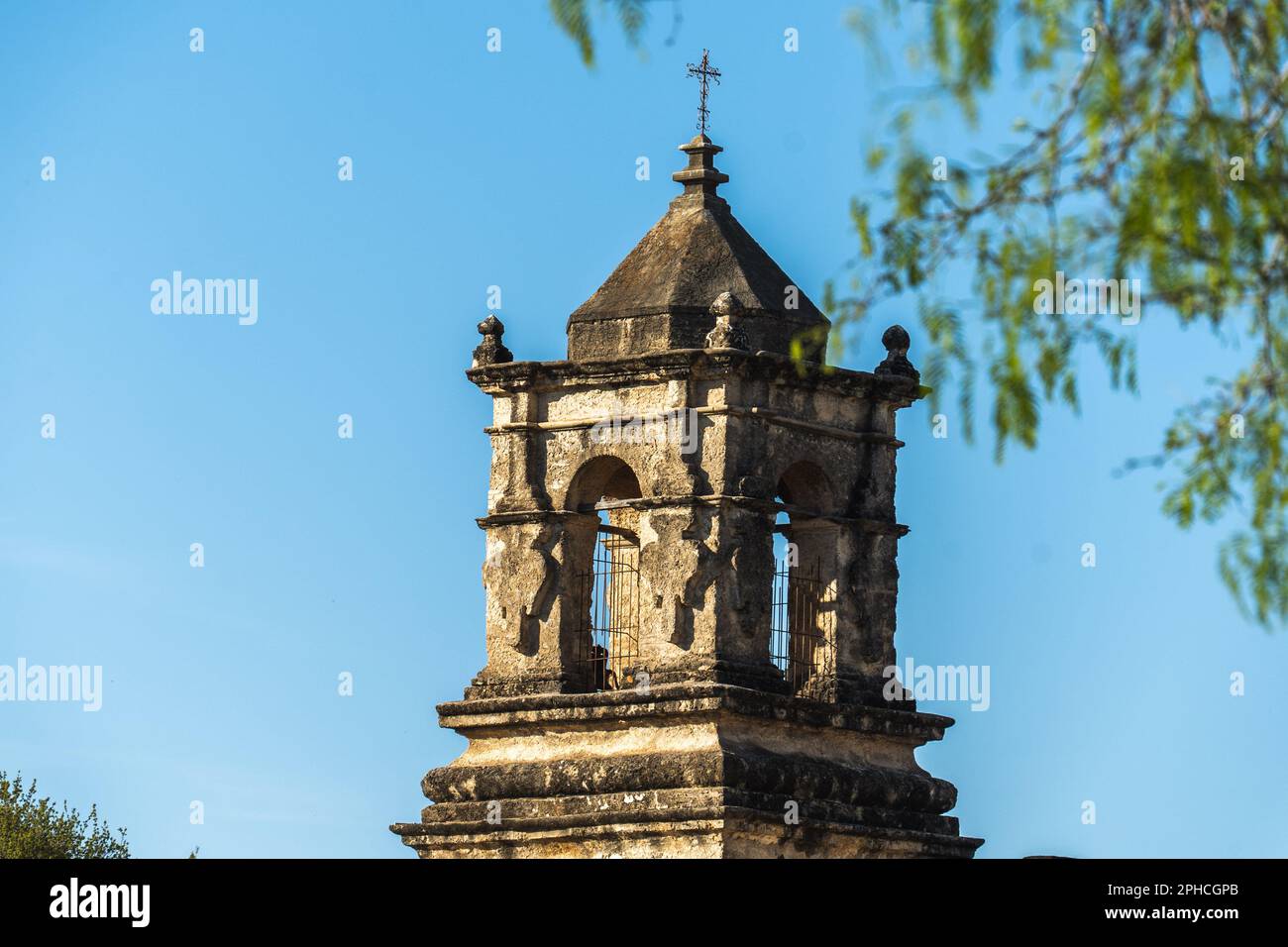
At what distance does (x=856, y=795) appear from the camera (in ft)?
96.8

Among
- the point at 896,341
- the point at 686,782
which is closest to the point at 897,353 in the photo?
the point at 896,341

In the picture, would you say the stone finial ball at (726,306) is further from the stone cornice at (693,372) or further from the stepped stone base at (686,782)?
the stepped stone base at (686,782)

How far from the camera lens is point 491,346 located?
101ft

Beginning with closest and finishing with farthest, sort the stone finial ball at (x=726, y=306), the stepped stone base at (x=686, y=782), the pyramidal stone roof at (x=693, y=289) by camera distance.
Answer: the stepped stone base at (x=686, y=782)
the stone finial ball at (x=726, y=306)
the pyramidal stone roof at (x=693, y=289)

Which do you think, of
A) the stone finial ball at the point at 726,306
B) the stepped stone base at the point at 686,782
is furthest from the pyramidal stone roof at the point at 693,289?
the stepped stone base at the point at 686,782

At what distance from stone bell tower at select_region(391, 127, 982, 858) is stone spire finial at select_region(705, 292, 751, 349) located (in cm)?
3

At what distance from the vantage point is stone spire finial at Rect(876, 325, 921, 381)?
30750mm

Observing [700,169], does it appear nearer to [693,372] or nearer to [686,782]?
[693,372]

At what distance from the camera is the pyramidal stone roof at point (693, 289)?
29.9 m

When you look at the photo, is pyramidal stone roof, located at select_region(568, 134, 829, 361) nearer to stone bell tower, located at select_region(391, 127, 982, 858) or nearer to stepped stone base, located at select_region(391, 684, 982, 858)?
stone bell tower, located at select_region(391, 127, 982, 858)

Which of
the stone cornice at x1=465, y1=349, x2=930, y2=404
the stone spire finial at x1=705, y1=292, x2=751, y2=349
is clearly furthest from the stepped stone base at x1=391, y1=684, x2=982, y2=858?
the stone spire finial at x1=705, y1=292, x2=751, y2=349

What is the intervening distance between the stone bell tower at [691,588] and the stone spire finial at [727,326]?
32mm
